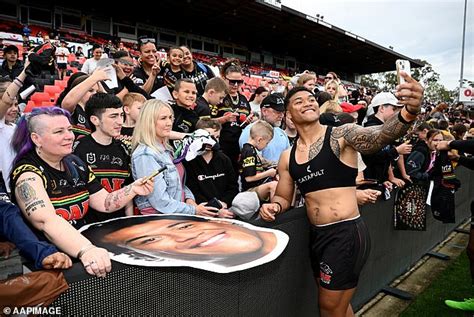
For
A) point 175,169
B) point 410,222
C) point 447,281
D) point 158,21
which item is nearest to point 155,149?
point 175,169

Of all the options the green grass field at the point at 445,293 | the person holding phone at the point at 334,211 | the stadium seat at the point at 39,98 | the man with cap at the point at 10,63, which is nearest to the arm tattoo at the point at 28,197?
the person holding phone at the point at 334,211

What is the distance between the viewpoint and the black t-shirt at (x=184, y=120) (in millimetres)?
3520

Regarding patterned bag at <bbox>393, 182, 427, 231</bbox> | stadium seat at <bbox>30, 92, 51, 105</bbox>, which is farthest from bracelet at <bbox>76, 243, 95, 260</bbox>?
stadium seat at <bbox>30, 92, 51, 105</bbox>

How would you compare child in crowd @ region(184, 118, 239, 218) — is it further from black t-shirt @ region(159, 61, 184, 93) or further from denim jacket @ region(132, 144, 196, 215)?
black t-shirt @ region(159, 61, 184, 93)

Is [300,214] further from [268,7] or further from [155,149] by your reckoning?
[268,7]

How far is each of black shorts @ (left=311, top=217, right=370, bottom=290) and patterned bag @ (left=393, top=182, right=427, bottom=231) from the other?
1740 mm

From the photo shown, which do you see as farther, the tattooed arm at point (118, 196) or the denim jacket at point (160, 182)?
the denim jacket at point (160, 182)

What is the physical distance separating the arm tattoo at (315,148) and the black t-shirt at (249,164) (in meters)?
0.92

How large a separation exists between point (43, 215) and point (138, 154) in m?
0.94

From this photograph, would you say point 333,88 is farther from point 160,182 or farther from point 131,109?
point 160,182

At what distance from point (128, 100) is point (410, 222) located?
3.17 m

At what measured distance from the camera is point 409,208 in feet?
13.3

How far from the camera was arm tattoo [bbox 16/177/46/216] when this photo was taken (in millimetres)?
1617

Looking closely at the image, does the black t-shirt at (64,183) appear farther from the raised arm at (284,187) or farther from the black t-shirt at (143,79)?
the black t-shirt at (143,79)
